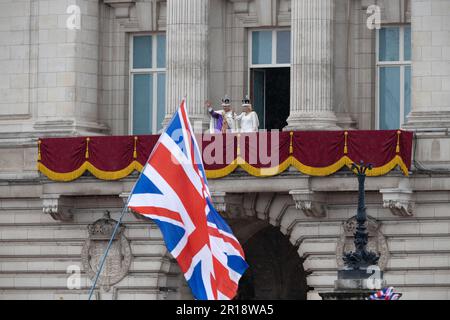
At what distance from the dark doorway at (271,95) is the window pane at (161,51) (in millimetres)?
3232

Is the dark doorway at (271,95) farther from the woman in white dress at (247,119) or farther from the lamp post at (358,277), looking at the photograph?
the lamp post at (358,277)

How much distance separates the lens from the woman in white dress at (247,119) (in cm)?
6631

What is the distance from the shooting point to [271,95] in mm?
69062

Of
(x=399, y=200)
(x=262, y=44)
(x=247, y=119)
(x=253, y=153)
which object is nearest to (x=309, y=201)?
(x=253, y=153)

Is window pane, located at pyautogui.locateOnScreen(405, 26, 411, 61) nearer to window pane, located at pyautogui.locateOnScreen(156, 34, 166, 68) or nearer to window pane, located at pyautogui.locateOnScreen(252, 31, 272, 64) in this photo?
window pane, located at pyautogui.locateOnScreen(252, 31, 272, 64)

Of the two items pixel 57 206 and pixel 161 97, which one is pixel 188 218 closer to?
pixel 57 206

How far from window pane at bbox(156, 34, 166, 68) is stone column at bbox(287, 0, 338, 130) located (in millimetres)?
5949

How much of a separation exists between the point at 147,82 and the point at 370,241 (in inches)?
402

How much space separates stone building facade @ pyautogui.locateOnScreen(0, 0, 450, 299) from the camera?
6475 cm

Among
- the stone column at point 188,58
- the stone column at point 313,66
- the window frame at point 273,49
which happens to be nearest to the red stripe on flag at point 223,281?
the stone column at point 313,66

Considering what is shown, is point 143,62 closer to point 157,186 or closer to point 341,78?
point 341,78

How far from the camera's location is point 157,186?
47.1 m
